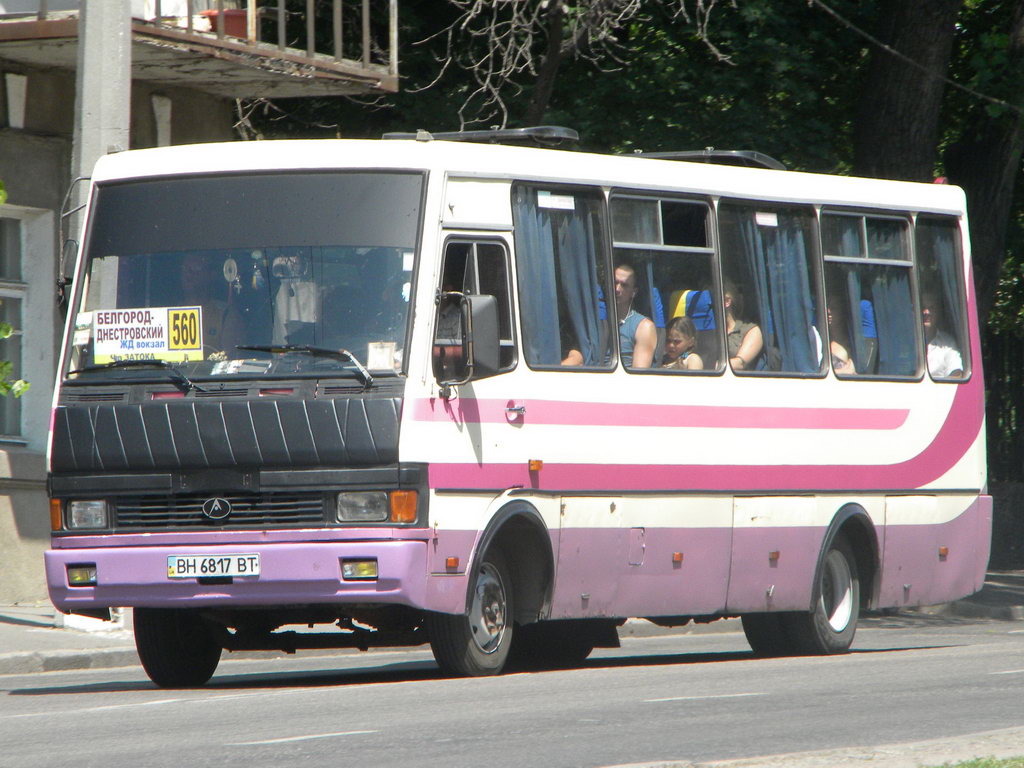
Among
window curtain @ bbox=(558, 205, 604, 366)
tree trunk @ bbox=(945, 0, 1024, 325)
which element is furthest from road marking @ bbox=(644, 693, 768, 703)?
tree trunk @ bbox=(945, 0, 1024, 325)

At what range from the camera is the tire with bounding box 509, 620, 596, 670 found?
41.5 feet

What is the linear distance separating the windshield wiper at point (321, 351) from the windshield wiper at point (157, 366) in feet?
1.00

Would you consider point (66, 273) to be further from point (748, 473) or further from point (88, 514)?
point (748, 473)

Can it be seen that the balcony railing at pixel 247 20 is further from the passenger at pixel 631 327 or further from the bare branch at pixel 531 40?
the passenger at pixel 631 327

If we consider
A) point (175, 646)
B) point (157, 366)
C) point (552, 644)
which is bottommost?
point (552, 644)

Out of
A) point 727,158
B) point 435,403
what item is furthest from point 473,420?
point 727,158

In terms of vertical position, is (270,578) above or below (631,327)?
below

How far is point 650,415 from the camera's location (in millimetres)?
11469

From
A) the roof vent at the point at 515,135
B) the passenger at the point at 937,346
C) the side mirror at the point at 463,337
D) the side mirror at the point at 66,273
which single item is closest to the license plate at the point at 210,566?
the side mirror at the point at 463,337

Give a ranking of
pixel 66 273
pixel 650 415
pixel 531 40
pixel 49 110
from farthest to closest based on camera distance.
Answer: pixel 531 40 → pixel 49 110 → pixel 650 415 → pixel 66 273

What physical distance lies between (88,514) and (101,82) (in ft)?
15.3

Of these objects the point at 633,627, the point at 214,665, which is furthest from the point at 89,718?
the point at 633,627

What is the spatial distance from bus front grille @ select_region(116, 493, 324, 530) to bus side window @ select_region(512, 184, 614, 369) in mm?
1539

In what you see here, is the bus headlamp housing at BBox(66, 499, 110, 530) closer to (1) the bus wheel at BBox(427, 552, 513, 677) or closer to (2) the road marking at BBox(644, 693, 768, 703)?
(1) the bus wheel at BBox(427, 552, 513, 677)
